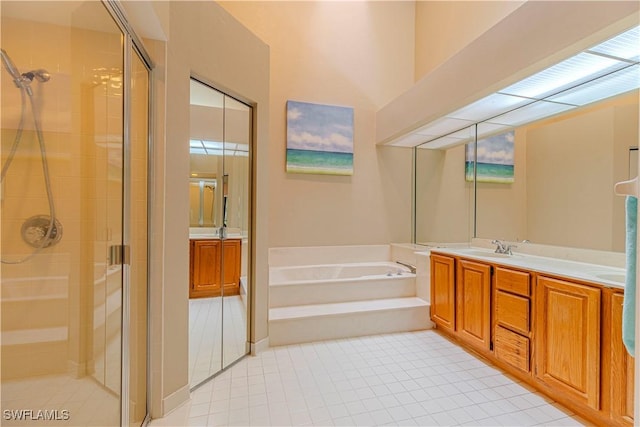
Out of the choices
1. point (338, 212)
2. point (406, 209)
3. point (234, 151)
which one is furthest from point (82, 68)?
point (406, 209)

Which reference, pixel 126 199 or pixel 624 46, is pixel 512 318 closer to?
pixel 624 46

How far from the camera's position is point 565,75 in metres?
2.10

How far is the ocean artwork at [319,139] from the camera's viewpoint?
3.91m

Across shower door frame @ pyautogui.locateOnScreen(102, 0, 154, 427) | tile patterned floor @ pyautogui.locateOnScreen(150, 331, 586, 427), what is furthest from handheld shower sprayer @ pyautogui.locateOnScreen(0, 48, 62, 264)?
tile patterned floor @ pyautogui.locateOnScreen(150, 331, 586, 427)

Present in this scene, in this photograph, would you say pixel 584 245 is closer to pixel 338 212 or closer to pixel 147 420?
pixel 338 212

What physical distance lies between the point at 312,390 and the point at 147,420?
3.27ft

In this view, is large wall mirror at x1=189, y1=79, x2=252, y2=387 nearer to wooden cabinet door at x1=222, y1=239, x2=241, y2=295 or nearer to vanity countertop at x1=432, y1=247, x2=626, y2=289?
wooden cabinet door at x1=222, y1=239, x2=241, y2=295

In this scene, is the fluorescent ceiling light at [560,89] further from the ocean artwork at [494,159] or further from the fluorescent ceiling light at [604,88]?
the ocean artwork at [494,159]

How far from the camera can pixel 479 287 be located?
247 centimetres

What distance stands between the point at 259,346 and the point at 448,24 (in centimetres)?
449

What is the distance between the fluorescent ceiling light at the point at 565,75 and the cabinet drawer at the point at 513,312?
162cm

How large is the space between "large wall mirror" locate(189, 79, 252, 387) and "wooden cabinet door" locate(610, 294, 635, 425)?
7.90ft

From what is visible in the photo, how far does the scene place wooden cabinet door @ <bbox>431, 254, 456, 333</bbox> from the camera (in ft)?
9.12

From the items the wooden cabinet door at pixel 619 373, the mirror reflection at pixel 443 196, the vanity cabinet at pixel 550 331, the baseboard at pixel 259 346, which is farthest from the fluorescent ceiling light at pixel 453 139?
the baseboard at pixel 259 346
